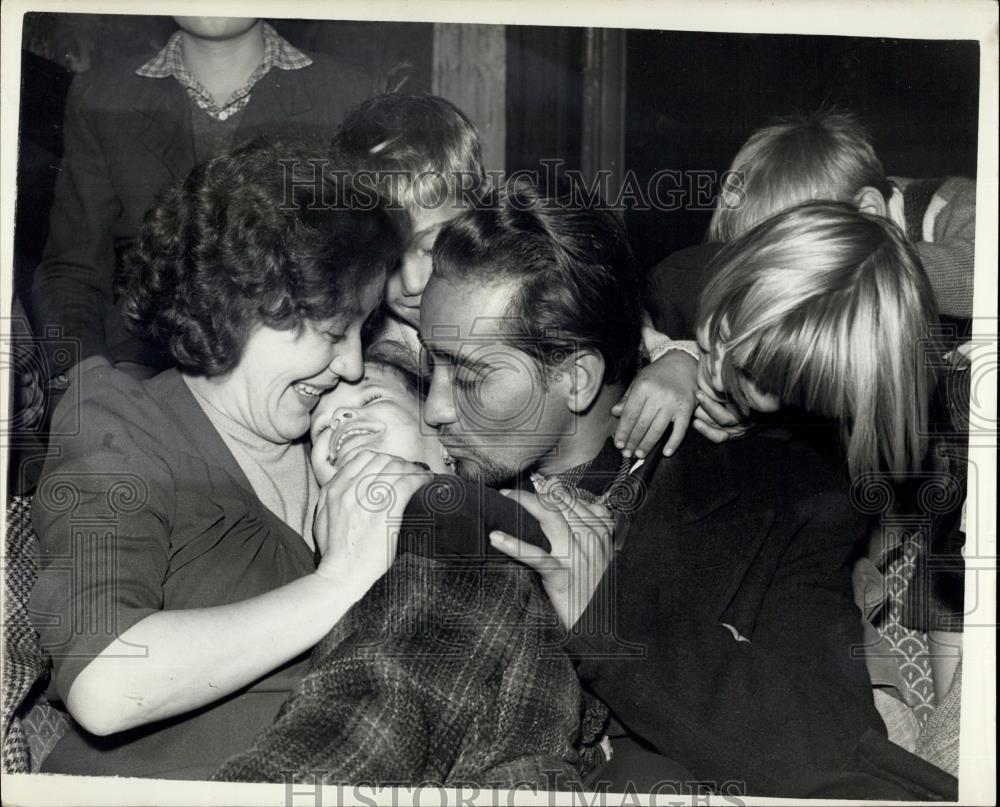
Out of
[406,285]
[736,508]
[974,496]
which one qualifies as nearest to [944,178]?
[974,496]

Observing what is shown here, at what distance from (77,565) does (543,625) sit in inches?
32.8

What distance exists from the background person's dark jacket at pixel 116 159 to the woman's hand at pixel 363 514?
0.43 meters

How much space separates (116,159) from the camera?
196 centimetres

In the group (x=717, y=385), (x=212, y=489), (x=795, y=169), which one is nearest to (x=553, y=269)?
(x=717, y=385)

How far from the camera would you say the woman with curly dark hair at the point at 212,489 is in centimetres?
183

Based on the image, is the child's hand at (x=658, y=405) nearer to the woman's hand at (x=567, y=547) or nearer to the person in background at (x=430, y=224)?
the person in background at (x=430, y=224)

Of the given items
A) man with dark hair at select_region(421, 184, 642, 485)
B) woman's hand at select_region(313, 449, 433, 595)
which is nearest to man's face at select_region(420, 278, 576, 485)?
man with dark hair at select_region(421, 184, 642, 485)

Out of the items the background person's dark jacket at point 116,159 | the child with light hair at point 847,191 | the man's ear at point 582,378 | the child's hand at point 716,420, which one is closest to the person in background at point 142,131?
the background person's dark jacket at point 116,159

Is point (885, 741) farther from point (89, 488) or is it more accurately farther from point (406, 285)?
point (89, 488)

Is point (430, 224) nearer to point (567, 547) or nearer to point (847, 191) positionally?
point (567, 547)

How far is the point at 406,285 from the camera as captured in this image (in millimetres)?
1916

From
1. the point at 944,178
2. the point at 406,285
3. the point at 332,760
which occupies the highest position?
A: the point at 944,178

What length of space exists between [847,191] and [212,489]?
49.8 inches

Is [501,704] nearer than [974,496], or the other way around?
[501,704]
